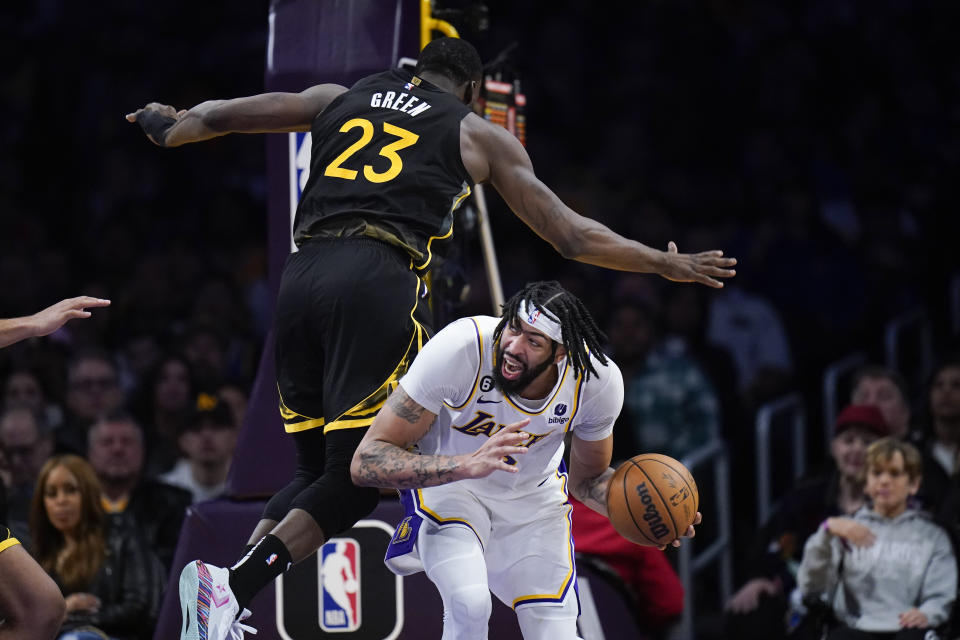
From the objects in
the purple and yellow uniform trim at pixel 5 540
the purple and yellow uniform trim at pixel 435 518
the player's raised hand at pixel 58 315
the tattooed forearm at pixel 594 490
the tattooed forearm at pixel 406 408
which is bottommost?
the purple and yellow uniform trim at pixel 5 540

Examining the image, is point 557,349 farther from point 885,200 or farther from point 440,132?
point 885,200

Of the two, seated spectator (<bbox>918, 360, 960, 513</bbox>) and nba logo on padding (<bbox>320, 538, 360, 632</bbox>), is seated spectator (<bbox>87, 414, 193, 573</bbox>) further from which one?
seated spectator (<bbox>918, 360, 960, 513</bbox>)

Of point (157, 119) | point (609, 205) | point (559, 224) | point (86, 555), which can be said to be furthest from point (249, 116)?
point (609, 205)

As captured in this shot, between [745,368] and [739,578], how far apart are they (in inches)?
60.6

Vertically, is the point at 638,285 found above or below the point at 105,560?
above

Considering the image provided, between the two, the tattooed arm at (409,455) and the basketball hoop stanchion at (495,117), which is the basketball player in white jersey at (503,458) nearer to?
the tattooed arm at (409,455)

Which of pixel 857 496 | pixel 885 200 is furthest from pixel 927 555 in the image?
pixel 885 200

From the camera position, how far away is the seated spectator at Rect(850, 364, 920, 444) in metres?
7.72

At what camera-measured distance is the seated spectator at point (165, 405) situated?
8617 millimetres

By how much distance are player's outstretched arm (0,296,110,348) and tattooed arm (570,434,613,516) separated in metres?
1.72

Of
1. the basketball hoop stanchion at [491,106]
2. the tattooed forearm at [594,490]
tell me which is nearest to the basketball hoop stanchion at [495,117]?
the basketball hoop stanchion at [491,106]

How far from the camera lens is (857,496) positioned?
7023mm

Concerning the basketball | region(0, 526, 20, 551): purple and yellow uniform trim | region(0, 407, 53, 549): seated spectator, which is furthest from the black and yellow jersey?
region(0, 407, 53, 549): seated spectator

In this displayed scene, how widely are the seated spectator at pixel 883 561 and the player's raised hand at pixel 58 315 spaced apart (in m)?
3.43
